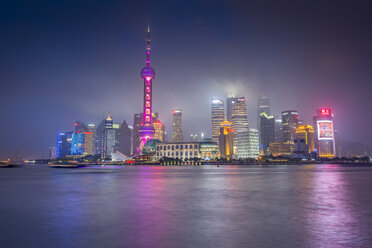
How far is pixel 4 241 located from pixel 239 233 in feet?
43.7

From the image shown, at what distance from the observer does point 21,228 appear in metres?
20.2

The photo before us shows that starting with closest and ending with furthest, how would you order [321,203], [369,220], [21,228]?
[21,228] < [369,220] < [321,203]

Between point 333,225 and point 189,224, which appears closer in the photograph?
point 333,225

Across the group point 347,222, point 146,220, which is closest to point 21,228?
point 146,220

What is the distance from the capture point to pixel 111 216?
80.7 feet

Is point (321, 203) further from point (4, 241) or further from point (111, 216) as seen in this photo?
point (4, 241)

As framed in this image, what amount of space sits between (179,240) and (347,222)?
1270 cm

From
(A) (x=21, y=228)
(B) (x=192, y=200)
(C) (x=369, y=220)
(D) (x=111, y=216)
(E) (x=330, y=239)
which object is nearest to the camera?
(E) (x=330, y=239)

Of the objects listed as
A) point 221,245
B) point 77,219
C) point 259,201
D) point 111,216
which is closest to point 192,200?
point 259,201

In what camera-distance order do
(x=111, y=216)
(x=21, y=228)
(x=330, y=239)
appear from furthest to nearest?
(x=111, y=216) → (x=21, y=228) → (x=330, y=239)

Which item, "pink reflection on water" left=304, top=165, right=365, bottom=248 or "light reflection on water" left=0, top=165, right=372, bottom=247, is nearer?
"pink reflection on water" left=304, top=165, right=365, bottom=248

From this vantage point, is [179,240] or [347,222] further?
[347,222]

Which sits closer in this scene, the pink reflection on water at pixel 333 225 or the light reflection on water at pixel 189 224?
the pink reflection on water at pixel 333 225

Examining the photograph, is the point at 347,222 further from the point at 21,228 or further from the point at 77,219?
the point at 21,228
